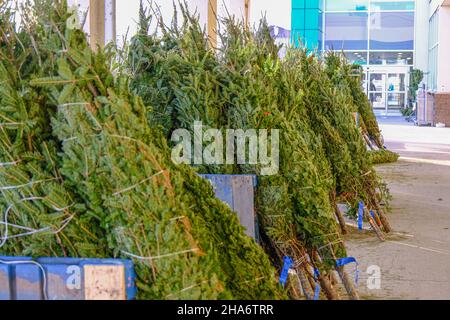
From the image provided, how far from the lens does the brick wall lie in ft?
86.2

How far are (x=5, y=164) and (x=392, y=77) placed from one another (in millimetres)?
30569

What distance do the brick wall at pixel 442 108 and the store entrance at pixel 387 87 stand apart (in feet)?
18.2

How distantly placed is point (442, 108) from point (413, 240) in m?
20.2

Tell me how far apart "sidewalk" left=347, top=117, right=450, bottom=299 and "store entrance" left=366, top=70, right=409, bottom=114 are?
18.0m

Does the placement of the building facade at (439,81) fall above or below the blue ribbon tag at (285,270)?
above

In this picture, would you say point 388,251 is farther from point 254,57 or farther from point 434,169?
point 434,169

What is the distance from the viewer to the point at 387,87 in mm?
32312

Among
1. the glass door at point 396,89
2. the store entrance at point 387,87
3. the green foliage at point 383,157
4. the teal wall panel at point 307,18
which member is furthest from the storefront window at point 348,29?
the green foliage at point 383,157

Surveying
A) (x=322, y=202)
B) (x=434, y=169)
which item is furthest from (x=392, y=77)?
(x=322, y=202)

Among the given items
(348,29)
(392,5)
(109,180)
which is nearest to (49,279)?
(109,180)

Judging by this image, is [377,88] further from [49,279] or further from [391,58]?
[49,279]

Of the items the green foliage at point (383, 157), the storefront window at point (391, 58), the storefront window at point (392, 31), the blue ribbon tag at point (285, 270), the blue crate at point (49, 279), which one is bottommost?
the green foliage at point (383, 157)

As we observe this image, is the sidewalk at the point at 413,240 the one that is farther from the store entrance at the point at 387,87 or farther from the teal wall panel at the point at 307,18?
the store entrance at the point at 387,87

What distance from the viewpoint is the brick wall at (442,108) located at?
26.3m
